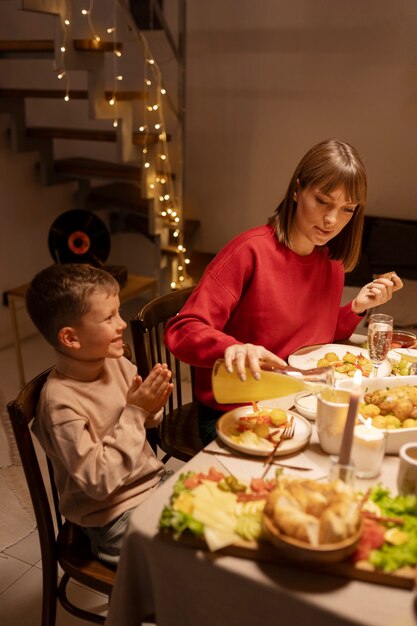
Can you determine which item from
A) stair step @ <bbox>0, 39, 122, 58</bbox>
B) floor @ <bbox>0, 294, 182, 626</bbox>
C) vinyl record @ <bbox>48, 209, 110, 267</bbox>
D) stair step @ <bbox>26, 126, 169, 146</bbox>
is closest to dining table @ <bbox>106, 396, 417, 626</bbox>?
floor @ <bbox>0, 294, 182, 626</bbox>

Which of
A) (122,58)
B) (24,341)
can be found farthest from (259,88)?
(24,341)

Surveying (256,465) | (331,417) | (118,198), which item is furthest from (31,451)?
(118,198)

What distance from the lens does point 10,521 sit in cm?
234

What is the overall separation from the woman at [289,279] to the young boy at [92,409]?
0.20 m

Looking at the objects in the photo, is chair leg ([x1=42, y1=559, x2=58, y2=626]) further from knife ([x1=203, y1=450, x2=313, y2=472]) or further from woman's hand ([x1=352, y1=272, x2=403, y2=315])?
woman's hand ([x1=352, y1=272, x2=403, y2=315])

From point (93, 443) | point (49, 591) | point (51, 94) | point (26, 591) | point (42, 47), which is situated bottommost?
point (26, 591)

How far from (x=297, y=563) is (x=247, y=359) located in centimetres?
44

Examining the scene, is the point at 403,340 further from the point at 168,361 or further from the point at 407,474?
the point at 407,474

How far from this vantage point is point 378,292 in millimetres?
1856

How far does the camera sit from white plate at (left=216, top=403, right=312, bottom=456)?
48.1 inches

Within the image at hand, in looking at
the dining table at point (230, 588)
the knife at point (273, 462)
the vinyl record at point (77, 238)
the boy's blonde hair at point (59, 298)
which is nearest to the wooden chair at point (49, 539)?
the boy's blonde hair at point (59, 298)

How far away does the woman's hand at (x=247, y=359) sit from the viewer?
1.25 m

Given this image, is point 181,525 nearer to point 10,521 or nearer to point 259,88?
point 10,521

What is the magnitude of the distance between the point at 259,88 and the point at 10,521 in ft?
9.60
